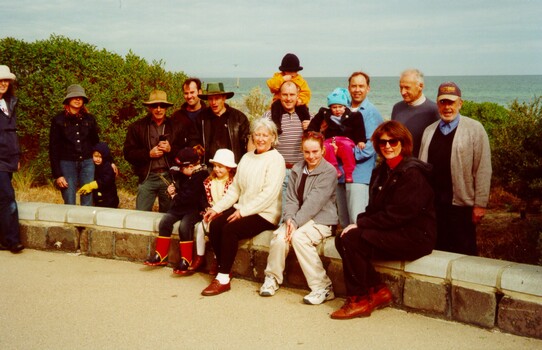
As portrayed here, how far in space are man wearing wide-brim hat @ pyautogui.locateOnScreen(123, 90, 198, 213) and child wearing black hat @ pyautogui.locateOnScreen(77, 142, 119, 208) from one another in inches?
18.9

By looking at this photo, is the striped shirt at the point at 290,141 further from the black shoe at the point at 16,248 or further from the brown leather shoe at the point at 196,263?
the black shoe at the point at 16,248

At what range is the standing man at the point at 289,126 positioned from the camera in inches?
242

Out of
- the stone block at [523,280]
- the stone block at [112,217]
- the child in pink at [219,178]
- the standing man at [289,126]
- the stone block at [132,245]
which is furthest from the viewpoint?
the stone block at [112,217]

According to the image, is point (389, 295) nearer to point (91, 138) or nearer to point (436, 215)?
point (436, 215)

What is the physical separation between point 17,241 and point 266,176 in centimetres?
309

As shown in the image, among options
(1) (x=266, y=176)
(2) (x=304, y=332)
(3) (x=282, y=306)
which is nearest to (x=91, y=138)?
(1) (x=266, y=176)

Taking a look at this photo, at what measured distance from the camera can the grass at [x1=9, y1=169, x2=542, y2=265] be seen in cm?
554

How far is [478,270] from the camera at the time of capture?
4.38 m

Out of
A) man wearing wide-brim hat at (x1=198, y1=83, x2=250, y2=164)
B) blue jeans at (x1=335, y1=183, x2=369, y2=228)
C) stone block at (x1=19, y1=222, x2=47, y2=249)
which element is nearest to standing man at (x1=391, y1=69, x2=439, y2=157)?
blue jeans at (x1=335, y1=183, x2=369, y2=228)

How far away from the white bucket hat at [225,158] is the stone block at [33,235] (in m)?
2.27

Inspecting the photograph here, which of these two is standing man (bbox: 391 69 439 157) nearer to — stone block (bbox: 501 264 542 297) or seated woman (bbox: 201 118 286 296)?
seated woman (bbox: 201 118 286 296)

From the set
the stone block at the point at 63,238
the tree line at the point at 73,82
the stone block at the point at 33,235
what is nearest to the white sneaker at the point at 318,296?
the stone block at the point at 63,238

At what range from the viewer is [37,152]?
963cm

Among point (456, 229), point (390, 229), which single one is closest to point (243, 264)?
point (390, 229)
